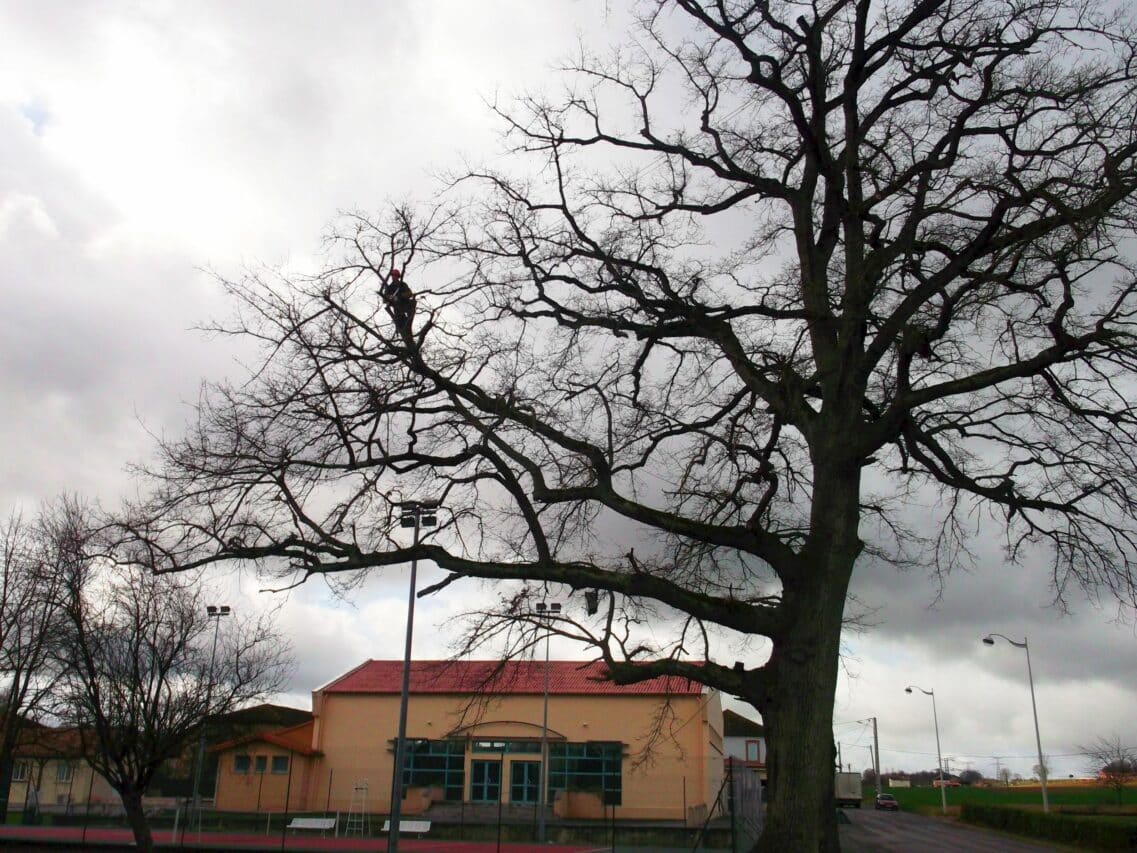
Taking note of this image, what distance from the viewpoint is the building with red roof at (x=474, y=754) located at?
1641 inches

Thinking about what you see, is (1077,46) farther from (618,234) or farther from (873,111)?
(618,234)

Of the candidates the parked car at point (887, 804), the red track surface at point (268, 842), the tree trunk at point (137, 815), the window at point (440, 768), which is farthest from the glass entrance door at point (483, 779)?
the parked car at point (887, 804)

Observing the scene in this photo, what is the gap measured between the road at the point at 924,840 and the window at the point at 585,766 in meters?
9.69

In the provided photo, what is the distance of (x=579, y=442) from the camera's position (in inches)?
476

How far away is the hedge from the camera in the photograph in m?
32.6

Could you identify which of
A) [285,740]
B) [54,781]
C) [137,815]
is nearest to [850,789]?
[285,740]

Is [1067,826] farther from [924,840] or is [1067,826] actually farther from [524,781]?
[524,781]

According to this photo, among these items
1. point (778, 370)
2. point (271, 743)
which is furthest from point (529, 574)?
point (271, 743)

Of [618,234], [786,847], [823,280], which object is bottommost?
[786,847]

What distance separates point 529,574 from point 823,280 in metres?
5.26

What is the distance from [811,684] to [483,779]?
36.0 metres

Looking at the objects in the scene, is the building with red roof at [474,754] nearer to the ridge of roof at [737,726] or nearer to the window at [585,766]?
the window at [585,766]

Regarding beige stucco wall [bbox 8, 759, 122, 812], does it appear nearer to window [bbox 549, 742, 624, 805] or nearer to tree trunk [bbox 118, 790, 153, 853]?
window [bbox 549, 742, 624, 805]

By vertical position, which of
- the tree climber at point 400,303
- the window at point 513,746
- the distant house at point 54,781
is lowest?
the distant house at point 54,781
